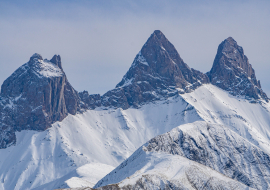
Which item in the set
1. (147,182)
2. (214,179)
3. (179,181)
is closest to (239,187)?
(214,179)

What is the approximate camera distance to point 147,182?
171625 mm

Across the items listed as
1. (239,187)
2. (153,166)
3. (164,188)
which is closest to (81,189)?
(164,188)

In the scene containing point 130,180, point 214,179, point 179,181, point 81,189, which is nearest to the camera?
point 81,189

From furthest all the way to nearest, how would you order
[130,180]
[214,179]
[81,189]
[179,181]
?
[214,179] < [179,181] < [130,180] < [81,189]

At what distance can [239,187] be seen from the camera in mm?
191750

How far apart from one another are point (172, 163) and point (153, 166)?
7.92 meters

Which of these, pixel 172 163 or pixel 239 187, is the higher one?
pixel 172 163

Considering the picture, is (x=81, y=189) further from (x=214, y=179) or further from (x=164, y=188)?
(x=214, y=179)

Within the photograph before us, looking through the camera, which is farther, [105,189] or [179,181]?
[179,181]

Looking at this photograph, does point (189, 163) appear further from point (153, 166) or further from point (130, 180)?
point (130, 180)

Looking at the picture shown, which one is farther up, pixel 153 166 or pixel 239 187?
pixel 153 166

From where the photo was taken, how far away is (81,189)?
15725 centimetres

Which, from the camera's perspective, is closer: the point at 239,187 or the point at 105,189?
the point at 105,189

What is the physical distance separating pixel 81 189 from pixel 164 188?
3304 centimetres
